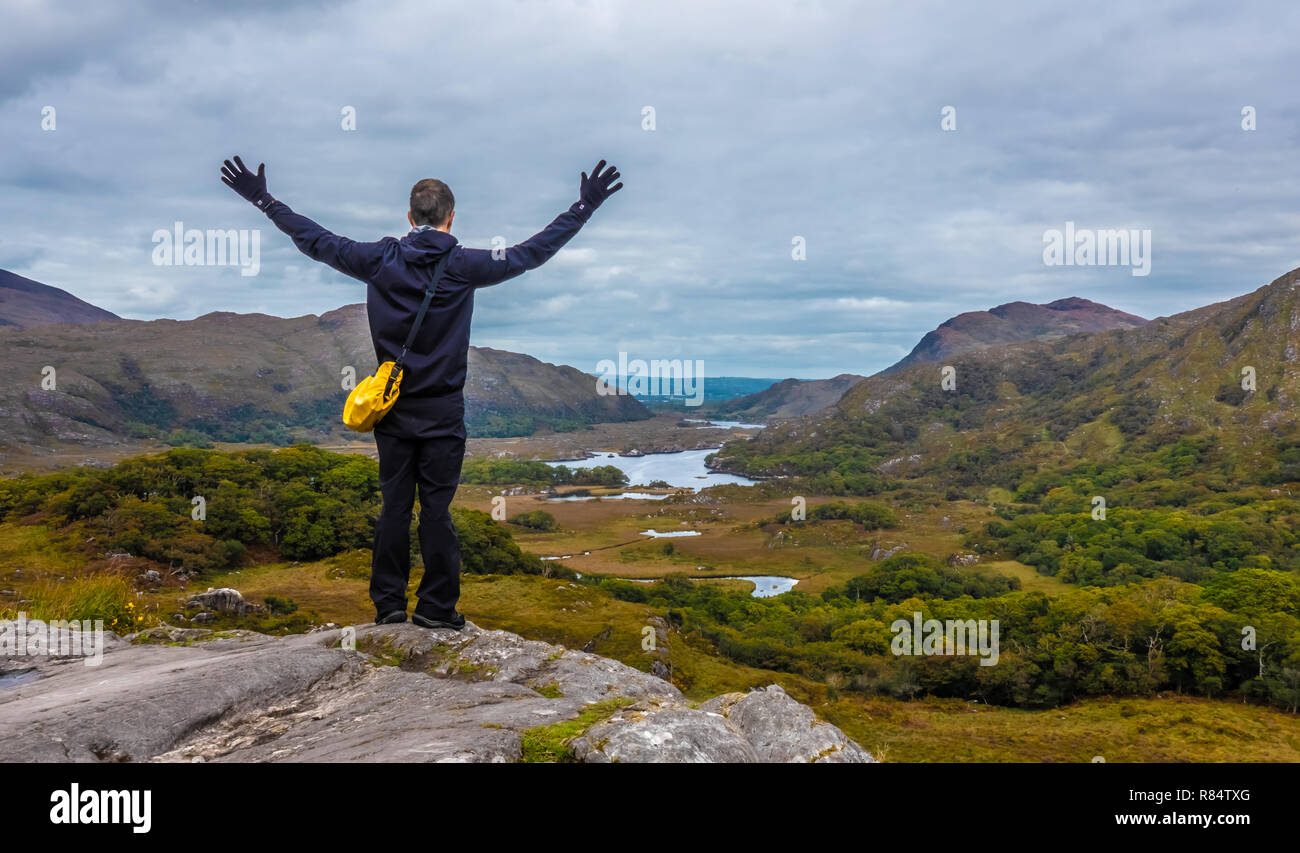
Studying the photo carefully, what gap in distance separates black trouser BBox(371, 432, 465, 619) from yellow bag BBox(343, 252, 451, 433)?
1.53 ft

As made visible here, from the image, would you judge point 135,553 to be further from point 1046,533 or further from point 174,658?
point 1046,533

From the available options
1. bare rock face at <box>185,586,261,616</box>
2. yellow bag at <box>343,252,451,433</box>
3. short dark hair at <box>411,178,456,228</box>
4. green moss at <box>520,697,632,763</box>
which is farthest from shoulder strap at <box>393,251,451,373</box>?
bare rock face at <box>185,586,261,616</box>

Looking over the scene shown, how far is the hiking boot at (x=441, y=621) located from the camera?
7781 millimetres

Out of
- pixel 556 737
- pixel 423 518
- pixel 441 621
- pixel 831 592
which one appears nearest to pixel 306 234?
pixel 423 518

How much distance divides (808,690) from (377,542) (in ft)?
81.7

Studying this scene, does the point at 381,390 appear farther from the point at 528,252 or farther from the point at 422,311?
the point at 528,252

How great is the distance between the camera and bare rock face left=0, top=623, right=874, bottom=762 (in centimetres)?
434

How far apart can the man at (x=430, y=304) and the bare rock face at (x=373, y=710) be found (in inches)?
50.5

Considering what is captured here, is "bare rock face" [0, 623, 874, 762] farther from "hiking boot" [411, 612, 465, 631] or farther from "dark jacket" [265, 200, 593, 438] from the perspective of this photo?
"dark jacket" [265, 200, 593, 438]

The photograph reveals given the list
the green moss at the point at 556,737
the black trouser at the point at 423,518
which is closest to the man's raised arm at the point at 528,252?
the black trouser at the point at 423,518

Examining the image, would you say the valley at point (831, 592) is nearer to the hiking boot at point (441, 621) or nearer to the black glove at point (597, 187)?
the hiking boot at point (441, 621)

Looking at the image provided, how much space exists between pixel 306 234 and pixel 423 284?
137cm

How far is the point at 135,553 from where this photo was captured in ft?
75.5

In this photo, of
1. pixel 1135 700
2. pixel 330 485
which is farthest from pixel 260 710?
pixel 1135 700
